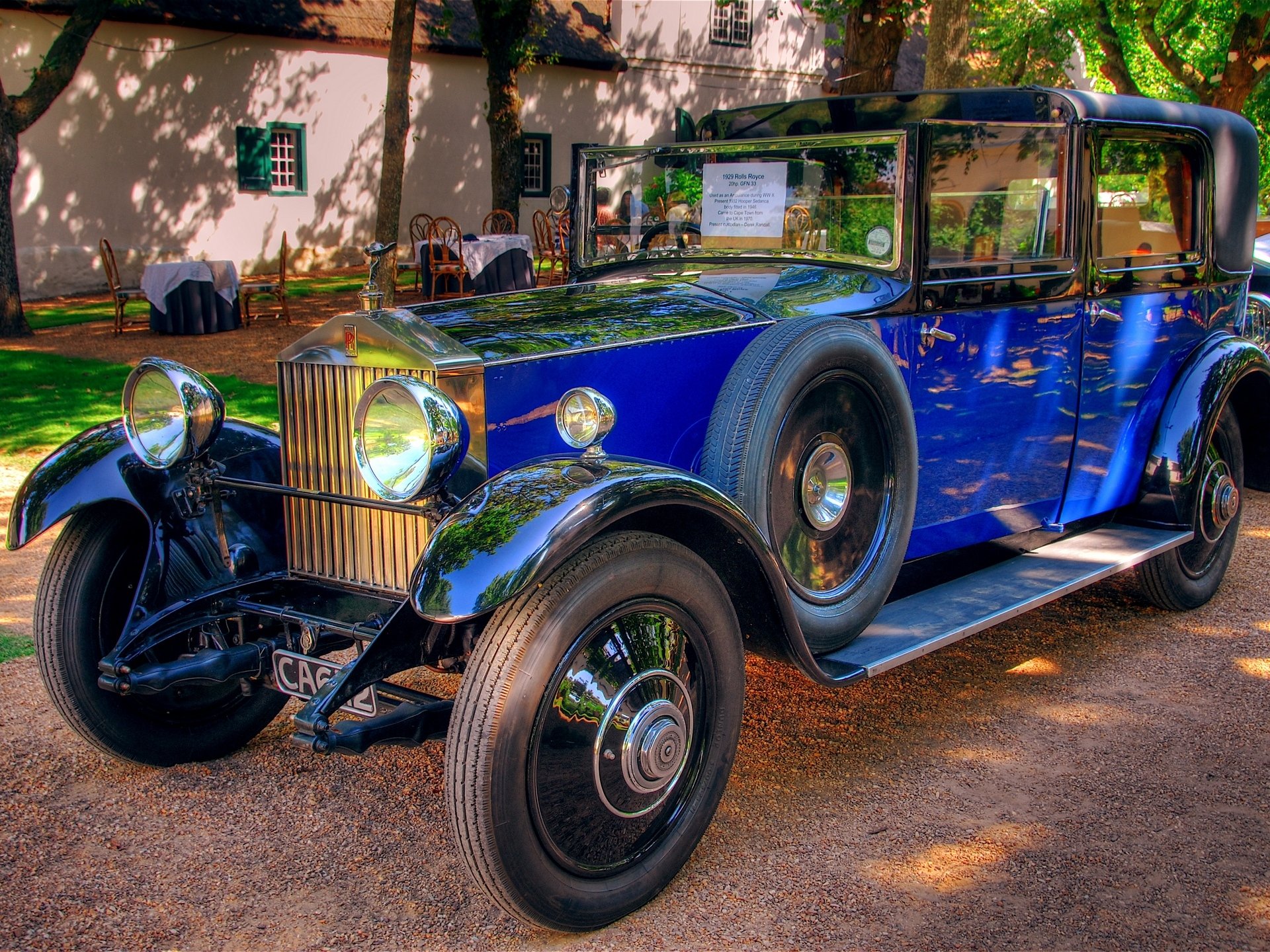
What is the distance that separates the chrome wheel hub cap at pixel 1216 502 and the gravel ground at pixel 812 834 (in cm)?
71

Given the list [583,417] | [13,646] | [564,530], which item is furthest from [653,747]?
[13,646]

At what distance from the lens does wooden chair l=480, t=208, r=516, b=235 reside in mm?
15289

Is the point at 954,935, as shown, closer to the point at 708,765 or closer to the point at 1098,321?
the point at 708,765

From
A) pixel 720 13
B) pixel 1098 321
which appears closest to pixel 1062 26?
pixel 720 13

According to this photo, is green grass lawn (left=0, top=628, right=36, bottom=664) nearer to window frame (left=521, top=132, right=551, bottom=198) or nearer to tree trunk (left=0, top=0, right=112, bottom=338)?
tree trunk (left=0, top=0, right=112, bottom=338)

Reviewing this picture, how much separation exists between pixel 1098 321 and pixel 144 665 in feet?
11.3

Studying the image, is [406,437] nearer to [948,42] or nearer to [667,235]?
[667,235]

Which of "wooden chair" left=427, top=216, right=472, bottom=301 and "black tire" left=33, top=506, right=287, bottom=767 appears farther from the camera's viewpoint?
"wooden chair" left=427, top=216, right=472, bottom=301

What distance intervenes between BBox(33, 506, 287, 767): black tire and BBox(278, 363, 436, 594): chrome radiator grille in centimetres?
45

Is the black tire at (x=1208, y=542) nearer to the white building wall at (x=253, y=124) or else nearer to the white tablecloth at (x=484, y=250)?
the white tablecloth at (x=484, y=250)

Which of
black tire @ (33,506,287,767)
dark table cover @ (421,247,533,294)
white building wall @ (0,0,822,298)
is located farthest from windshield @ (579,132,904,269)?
white building wall @ (0,0,822,298)

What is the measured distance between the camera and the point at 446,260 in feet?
46.5

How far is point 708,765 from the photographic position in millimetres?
2818

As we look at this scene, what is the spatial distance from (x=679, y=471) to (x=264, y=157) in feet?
58.4
